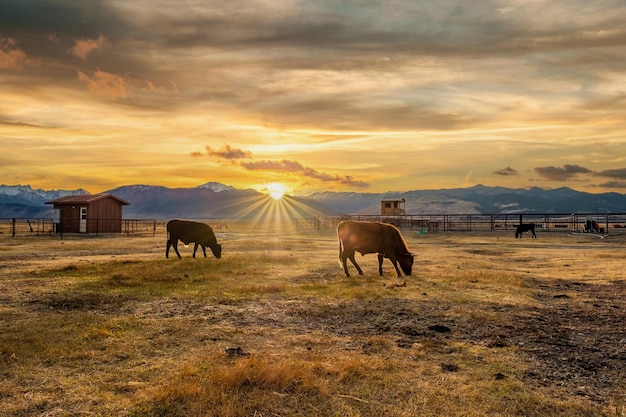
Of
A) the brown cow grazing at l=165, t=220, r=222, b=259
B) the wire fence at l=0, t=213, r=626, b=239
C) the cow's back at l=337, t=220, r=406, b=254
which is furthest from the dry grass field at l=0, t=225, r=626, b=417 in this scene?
the wire fence at l=0, t=213, r=626, b=239

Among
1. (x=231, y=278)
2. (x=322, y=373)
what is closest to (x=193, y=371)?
(x=322, y=373)

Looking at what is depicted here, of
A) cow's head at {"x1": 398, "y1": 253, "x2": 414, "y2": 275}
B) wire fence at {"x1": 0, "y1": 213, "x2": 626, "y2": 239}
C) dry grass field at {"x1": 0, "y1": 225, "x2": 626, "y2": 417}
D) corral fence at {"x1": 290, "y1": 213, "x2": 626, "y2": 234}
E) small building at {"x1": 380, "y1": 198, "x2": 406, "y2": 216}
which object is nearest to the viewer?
dry grass field at {"x1": 0, "y1": 225, "x2": 626, "y2": 417}

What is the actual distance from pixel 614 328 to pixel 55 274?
19.2m

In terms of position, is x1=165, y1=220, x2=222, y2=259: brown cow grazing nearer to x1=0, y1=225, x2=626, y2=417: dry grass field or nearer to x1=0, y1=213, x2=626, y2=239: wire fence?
x1=0, y1=225, x2=626, y2=417: dry grass field

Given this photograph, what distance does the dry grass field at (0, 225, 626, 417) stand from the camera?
247 inches

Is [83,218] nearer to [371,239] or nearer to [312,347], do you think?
[371,239]

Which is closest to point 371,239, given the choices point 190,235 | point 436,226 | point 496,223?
point 190,235

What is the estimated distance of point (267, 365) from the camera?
742 cm

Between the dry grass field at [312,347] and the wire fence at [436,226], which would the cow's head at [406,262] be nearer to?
the dry grass field at [312,347]

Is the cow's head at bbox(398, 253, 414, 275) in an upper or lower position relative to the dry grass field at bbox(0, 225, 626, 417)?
upper

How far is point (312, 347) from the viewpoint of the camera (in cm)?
880

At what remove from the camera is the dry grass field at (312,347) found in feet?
20.5

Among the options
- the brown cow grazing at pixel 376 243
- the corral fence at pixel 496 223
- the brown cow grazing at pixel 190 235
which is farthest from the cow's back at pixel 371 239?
the corral fence at pixel 496 223

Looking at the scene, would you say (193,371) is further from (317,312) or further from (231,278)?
(231,278)
